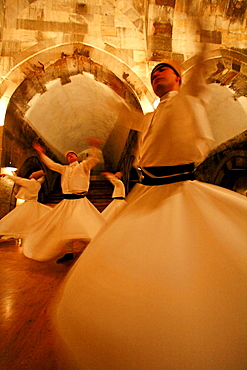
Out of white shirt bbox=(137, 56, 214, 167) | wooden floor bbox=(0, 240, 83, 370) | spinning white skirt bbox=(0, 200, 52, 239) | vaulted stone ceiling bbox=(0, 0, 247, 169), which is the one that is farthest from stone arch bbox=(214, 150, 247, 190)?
white shirt bbox=(137, 56, 214, 167)

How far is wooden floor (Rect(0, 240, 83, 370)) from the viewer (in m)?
1.24

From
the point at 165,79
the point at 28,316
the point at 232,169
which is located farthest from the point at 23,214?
the point at 232,169

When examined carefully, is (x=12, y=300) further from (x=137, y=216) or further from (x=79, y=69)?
(x=79, y=69)

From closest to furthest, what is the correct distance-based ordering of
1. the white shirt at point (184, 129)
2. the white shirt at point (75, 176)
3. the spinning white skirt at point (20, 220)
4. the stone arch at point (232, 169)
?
1. the white shirt at point (184, 129)
2. the white shirt at point (75, 176)
3. the spinning white skirt at point (20, 220)
4. the stone arch at point (232, 169)

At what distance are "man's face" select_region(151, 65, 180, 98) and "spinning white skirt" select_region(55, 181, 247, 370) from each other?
800mm

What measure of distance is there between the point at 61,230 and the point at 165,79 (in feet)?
8.42

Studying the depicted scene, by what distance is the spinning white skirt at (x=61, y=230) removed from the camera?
321 cm

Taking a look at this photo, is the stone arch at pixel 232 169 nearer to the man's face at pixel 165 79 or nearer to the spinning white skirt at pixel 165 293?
the man's face at pixel 165 79

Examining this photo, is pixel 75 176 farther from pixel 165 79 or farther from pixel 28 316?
pixel 165 79

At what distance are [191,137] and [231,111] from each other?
26.9 ft

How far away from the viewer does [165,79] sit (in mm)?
1521

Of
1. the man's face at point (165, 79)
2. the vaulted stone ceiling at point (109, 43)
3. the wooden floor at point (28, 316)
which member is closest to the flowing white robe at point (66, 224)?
the wooden floor at point (28, 316)

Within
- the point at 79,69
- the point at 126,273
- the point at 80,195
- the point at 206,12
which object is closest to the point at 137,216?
the point at 126,273

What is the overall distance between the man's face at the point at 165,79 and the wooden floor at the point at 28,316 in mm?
1706
